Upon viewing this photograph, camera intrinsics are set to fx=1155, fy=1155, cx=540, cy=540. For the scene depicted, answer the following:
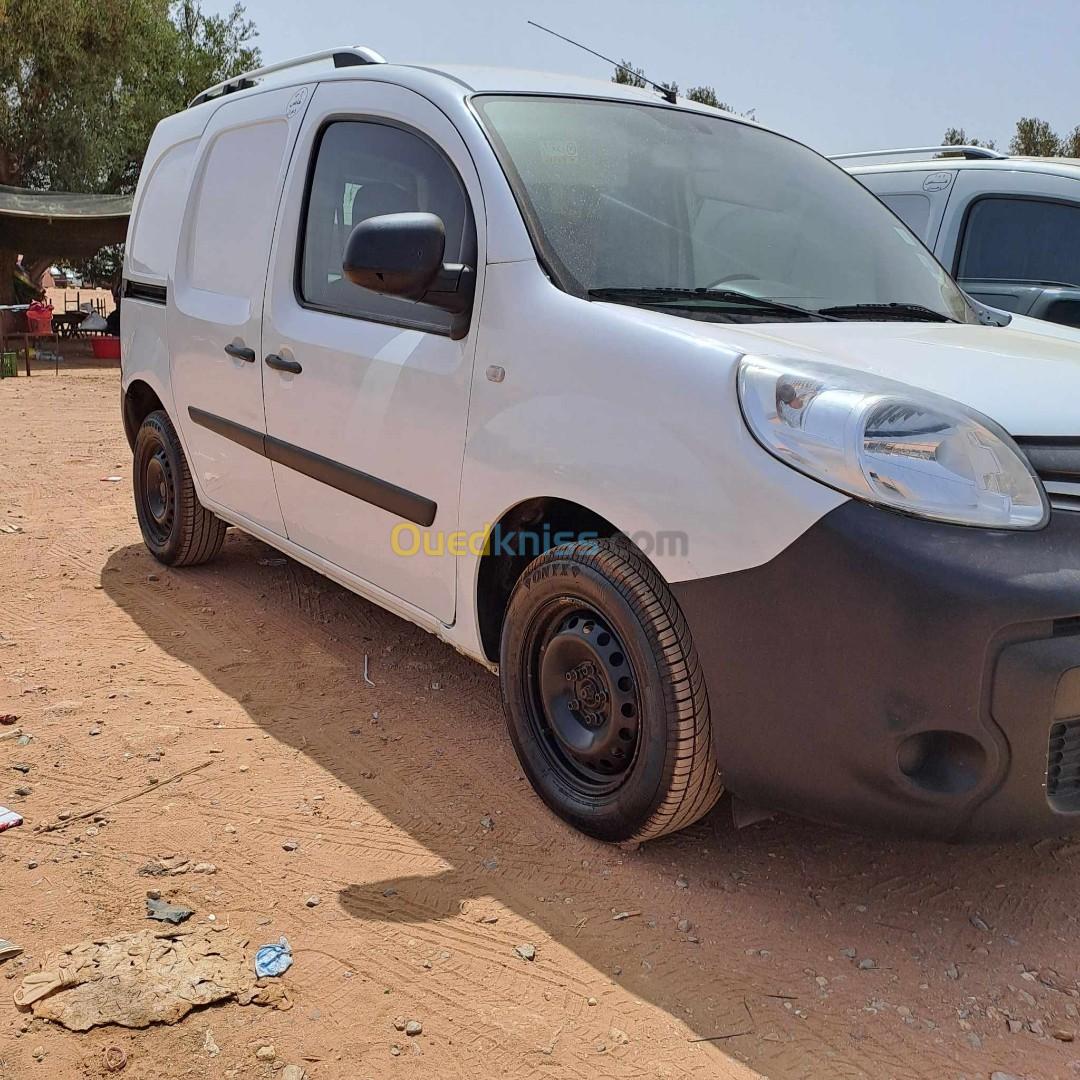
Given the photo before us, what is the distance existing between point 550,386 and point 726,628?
76 centimetres

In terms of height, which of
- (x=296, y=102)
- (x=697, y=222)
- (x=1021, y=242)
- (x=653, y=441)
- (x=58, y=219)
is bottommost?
(x=653, y=441)

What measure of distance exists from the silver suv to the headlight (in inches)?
121

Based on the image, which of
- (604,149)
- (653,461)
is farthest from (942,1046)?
(604,149)

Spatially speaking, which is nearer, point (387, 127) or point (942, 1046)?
point (942, 1046)

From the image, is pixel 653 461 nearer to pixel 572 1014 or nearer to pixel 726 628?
pixel 726 628

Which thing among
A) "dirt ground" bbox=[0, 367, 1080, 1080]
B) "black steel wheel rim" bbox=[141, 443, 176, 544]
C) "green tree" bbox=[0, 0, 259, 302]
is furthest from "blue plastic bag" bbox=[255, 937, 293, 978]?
"green tree" bbox=[0, 0, 259, 302]

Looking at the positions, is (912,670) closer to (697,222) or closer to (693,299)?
(693,299)

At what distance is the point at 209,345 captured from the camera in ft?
14.2

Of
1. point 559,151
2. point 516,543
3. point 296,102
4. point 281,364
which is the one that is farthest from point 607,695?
point 296,102

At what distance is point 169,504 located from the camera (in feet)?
16.9

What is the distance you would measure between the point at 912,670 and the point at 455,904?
1188mm

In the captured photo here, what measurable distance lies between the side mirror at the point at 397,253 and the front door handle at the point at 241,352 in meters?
1.20

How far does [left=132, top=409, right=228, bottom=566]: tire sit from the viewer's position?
16.4 feet

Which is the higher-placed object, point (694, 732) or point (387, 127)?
point (387, 127)
